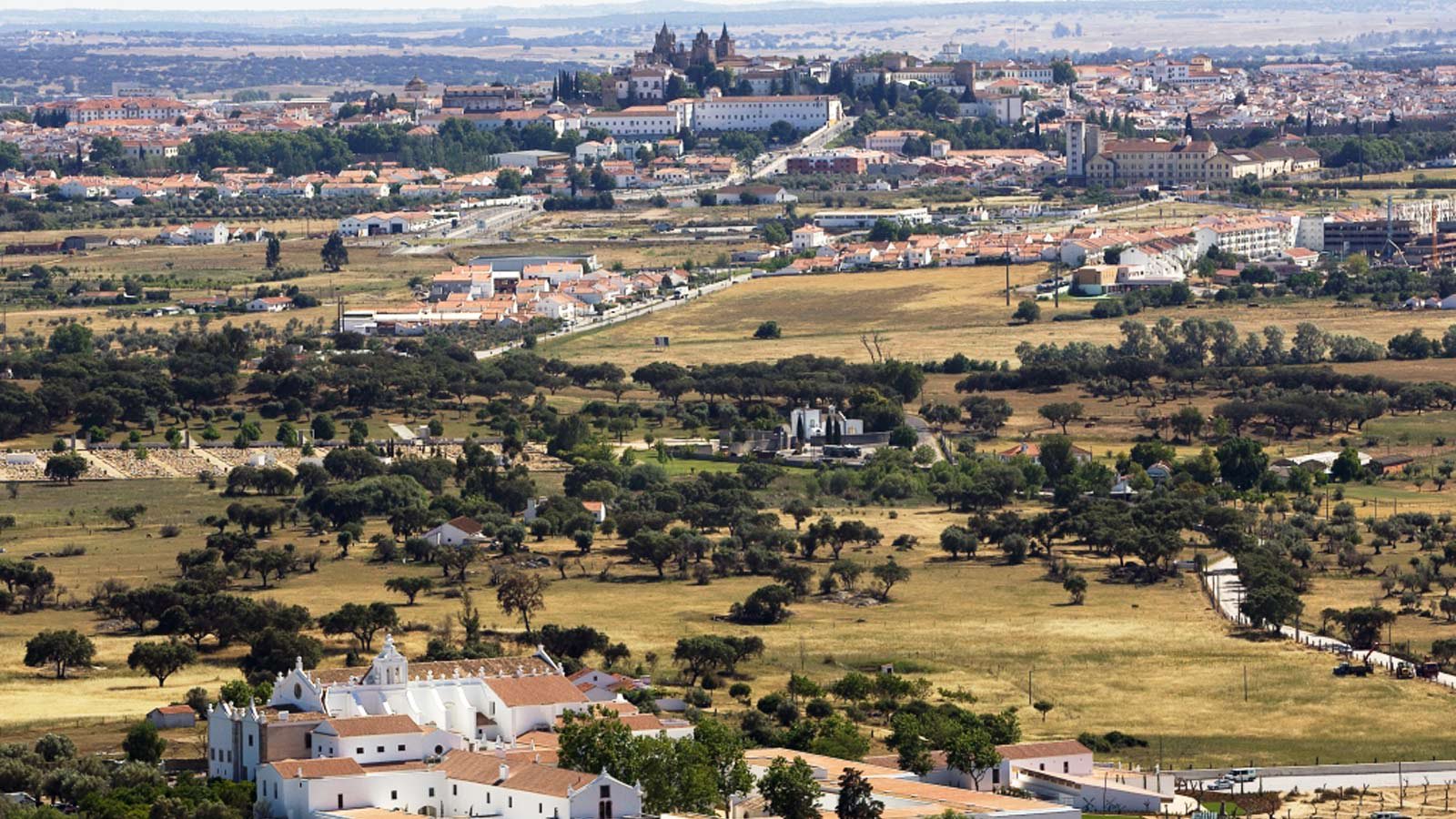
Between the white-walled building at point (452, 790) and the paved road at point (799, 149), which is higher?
the white-walled building at point (452, 790)

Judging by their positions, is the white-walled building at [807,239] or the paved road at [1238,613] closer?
the paved road at [1238,613]

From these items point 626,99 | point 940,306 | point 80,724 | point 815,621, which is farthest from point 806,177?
point 80,724

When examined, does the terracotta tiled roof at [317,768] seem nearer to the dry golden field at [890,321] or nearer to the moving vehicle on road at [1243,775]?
the moving vehicle on road at [1243,775]

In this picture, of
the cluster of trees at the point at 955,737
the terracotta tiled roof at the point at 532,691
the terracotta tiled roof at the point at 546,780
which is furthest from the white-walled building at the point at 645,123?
the terracotta tiled roof at the point at 546,780

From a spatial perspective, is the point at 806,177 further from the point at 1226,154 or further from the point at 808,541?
the point at 808,541

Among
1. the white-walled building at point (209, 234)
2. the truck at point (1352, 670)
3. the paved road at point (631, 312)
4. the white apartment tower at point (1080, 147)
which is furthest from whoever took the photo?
the white apartment tower at point (1080, 147)

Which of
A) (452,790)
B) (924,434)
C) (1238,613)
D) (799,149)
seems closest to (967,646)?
(1238,613)

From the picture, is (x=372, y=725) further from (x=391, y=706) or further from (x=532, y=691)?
(x=532, y=691)

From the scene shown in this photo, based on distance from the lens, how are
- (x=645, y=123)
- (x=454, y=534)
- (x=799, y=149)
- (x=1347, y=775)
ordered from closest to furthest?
1. (x=1347, y=775)
2. (x=454, y=534)
3. (x=799, y=149)
4. (x=645, y=123)

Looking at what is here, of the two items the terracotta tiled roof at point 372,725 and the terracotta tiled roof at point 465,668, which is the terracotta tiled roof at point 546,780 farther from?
the terracotta tiled roof at point 465,668

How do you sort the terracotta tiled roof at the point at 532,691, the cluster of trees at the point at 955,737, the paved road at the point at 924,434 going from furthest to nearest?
the paved road at the point at 924,434 < the terracotta tiled roof at the point at 532,691 < the cluster of trees at the point at 955,737

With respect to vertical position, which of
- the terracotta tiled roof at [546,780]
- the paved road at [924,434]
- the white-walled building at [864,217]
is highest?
the terracotta tiled roof at [546,780]
